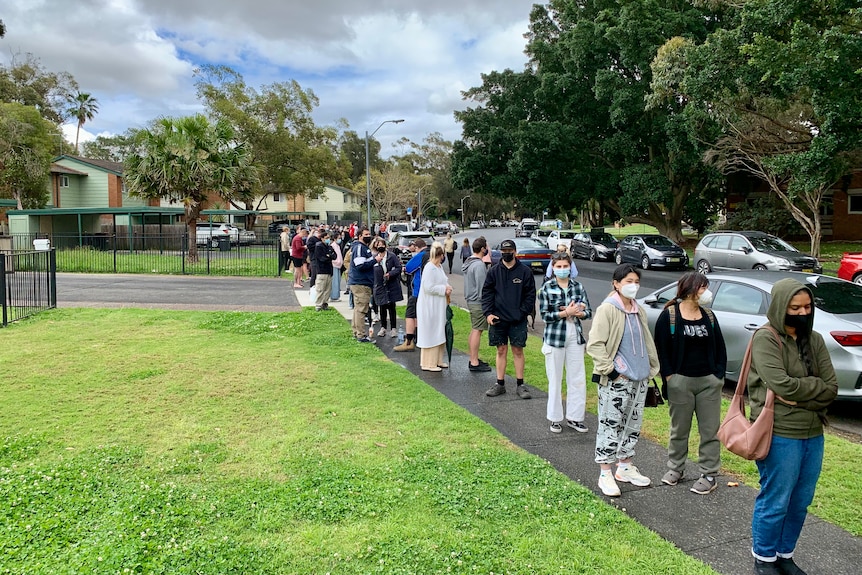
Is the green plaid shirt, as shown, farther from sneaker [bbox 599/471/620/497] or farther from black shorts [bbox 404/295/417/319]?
black shorts [bbox 404/295/417/319]

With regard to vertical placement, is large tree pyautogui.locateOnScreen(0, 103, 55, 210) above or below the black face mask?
above

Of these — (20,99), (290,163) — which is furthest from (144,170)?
(20,99)

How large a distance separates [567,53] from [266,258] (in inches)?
809

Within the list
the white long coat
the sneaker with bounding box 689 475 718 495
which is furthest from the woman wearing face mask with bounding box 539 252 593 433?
the white long coat

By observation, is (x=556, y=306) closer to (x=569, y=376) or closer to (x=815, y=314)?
(x=569, y=376)

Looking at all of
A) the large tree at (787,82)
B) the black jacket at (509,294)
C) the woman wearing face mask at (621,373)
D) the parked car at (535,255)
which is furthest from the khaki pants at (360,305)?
the large tree at (787,82)

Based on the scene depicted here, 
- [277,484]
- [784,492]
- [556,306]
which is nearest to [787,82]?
[556,306]

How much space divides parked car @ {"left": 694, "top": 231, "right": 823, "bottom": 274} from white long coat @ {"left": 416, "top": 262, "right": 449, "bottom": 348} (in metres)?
13.8

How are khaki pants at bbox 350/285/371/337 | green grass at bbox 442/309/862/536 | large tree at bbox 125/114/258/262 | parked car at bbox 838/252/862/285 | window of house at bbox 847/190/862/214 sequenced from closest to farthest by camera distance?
green grass at bbox 442/309/862/536 < khaki pants at bbox 350/285/371/337 < parked car at bbox 838/252/862/285 < large tree at bbox 125/114/258/262 < window of house at bbox 847/190/862/214

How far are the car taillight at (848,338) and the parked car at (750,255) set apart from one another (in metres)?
13.8

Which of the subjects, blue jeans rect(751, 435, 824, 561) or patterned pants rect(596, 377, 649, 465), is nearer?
blue jeans rect(751, 435, 824, 561)

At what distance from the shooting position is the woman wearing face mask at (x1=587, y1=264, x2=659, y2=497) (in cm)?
475

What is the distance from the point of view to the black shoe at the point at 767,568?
358 cm

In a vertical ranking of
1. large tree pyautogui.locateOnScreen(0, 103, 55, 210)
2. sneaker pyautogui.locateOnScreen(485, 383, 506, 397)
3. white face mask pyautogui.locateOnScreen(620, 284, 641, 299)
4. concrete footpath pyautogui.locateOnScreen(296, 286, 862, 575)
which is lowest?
concrete footpath pyautogui.locateOnScreen(296, 286, 862, 575)
